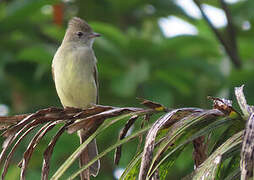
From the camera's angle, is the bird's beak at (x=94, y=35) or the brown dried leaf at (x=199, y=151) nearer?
the brown dried leaf at (x=199, y=151)

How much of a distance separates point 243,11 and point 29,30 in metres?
2.02

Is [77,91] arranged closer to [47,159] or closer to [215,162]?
[47,159]

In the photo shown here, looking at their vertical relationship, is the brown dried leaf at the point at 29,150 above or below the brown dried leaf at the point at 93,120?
below

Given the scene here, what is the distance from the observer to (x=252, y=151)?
144cm

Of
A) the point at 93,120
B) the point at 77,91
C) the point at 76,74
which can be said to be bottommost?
the point at 77,91

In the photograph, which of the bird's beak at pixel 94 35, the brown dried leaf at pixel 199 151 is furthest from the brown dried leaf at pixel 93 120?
the bird's beak at pixel 94 35

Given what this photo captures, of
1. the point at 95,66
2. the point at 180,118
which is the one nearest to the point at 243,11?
the point at 95,66

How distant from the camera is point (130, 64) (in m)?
4.69

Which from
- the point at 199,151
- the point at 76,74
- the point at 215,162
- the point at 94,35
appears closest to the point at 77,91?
the point at 76,74

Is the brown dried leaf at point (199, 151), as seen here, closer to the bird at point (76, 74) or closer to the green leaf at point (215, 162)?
the green leaf at point (215, 162)

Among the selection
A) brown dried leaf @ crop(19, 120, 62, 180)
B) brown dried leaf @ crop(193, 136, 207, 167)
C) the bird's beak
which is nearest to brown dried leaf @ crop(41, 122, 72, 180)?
brown dried leaf @ crop(19, 120, 62, 180)

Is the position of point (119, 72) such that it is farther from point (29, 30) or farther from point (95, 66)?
point (29, 30)

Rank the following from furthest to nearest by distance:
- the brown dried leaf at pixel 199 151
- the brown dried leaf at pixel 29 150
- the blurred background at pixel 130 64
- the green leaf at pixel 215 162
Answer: the blurred background at pixel 130 64
the brown dried leaf at pixel 199 151
the brown dried leaf at pixel 29 150
the green leaf at pixel 215 162

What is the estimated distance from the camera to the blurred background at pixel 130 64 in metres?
4.46
